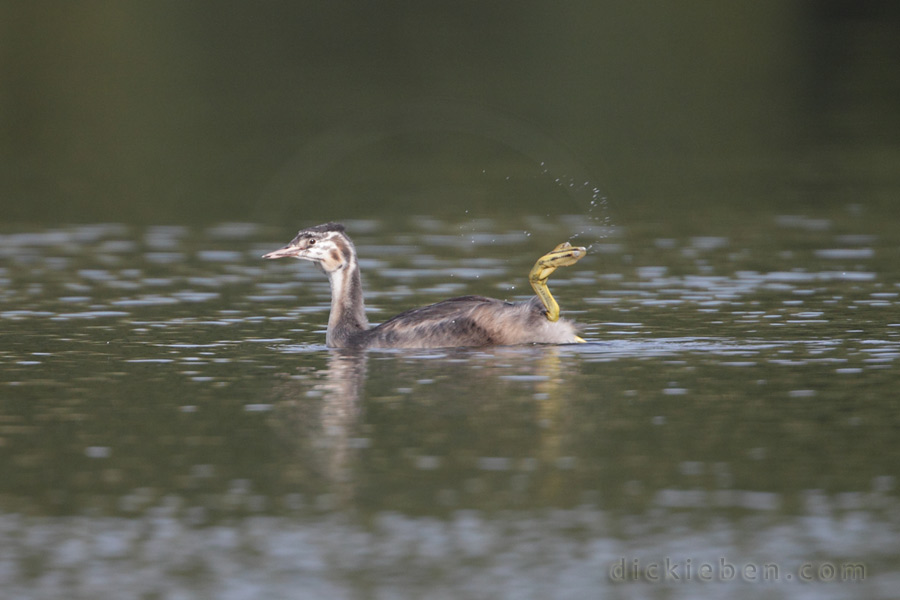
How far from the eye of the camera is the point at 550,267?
1873 centimetres

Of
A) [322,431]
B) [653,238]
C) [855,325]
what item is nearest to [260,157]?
[653,238]

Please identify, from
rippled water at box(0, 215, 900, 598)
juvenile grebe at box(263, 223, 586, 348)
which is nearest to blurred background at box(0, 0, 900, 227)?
rippled water at box(0, 215, 900, 598)

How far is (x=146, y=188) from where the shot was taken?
114 feet

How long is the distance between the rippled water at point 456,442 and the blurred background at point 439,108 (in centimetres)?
877

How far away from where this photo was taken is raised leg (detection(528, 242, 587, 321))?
61.2ft

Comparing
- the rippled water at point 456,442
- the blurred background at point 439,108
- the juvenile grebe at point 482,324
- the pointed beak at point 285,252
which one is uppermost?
the blurred background at point 439,108

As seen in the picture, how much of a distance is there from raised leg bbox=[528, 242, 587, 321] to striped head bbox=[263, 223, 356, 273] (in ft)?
7.99

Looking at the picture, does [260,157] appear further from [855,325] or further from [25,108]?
[855,325]

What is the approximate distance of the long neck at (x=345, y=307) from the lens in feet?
64.7

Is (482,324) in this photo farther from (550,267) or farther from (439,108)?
(439,108)

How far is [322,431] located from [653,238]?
42.5ft

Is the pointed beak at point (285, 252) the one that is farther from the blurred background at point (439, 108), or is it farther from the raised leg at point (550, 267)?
the blurred background at point (439, 108)

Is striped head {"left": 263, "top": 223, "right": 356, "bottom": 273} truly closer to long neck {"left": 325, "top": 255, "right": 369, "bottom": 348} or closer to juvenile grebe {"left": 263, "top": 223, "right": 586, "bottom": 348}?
long neck {"left": 325, "top": 255, "right": 369, "bottom": 348}

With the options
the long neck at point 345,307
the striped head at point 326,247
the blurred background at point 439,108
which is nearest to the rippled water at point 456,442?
the long neck at point 345,307
